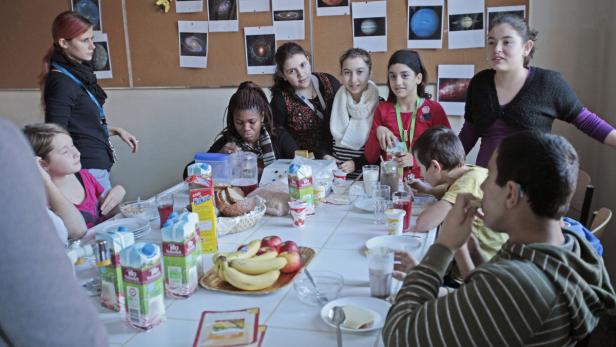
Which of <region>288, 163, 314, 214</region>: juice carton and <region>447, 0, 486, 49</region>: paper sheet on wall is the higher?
<region>447, 0, 486, 49</region>: paper sheet on wall

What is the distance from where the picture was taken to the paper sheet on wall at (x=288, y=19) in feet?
11.6

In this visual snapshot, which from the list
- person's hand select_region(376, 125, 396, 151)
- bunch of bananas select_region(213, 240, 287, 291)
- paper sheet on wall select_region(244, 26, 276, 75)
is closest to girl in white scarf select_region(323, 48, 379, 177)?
person's hand select_region(376, 125, 396, 151)

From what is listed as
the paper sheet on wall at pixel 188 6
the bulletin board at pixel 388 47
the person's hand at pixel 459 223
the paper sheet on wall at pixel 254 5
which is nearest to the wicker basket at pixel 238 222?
the person's hand at pixel 459 223

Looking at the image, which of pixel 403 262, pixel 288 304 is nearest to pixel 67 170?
pixel 288 304

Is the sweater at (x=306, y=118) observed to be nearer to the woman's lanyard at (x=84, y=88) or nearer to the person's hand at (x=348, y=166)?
the person's hand at (x=348, y=166)

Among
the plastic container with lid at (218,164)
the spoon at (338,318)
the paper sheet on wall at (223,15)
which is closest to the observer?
the spoon at (338,318)

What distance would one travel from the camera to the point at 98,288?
1.47 m

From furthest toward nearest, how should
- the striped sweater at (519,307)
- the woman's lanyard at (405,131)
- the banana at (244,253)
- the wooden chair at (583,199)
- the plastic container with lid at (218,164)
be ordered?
the woman's lanyard at (405,131) < the plastic container with lid at (218,164) < the wooden chair at (583,199) < the banana at (244,253) < the striped sweater at (519,307)

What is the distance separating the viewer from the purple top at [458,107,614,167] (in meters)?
2.43

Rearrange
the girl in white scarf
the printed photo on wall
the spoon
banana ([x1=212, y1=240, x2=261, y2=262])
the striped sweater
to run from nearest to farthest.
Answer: the striped sweater, the spoon, banana ([x1=212, y1=240, x2=261, y2=262]), the girl in white scarf, the printed photo on wall

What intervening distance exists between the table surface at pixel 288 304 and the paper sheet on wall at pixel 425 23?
5.96 feet

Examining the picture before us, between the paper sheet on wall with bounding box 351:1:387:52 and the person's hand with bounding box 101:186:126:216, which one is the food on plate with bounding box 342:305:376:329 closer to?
the person's hand with bounding box 101:186:126:216

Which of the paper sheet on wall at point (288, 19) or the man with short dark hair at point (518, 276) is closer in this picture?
the man with short dark hair at point (518, 276)

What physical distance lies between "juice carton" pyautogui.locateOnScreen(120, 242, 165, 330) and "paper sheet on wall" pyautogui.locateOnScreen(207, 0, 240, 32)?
107 inches
